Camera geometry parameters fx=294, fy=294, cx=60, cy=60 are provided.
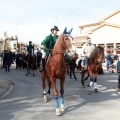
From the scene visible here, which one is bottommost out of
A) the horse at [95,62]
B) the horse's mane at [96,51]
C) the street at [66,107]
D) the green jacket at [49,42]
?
the street at [66,107]

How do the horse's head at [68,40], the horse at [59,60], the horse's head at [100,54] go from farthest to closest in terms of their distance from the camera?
1. the horse's head at [100,54]
2. the horse at [59,60]
3. the horse's head at [68,40]

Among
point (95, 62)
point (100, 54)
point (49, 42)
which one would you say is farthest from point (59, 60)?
point (95, 62)

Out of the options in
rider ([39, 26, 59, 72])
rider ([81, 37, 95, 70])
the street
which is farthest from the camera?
rider ([81, 37, 95, 70])

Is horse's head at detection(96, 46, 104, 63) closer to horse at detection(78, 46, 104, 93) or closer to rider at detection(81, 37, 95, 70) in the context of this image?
horse at detection(78, 46, 104, 93)

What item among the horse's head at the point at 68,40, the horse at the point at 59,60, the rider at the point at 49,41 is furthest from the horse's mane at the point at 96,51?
the horse's head at the point at 68,40

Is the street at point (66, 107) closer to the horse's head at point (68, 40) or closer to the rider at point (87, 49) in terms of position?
the horse's head at point (68, 40)

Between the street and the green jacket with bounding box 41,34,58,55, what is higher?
the green jacket with bounding box 41,34,58,55

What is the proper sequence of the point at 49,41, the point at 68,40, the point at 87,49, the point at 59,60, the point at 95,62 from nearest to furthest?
the point at 68,40
the point at 59,60
the point at 49,41
the point at 95,62
the point at 87,49

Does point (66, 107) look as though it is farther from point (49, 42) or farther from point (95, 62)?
point (95, 62)

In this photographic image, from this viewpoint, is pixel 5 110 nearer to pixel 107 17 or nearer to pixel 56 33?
pixel 56 33

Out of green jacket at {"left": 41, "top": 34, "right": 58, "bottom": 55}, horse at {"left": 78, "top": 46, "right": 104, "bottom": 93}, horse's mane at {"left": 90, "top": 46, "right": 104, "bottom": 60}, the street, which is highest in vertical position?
green jacket at {"left": 41, "top": 34, "right": 58, "bottom": 55}

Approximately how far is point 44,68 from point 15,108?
180cm

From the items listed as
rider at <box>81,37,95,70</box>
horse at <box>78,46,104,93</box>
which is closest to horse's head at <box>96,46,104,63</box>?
horse at <box>78,46,104,93</box>

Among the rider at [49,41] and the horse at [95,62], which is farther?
the horse at [95,62]
